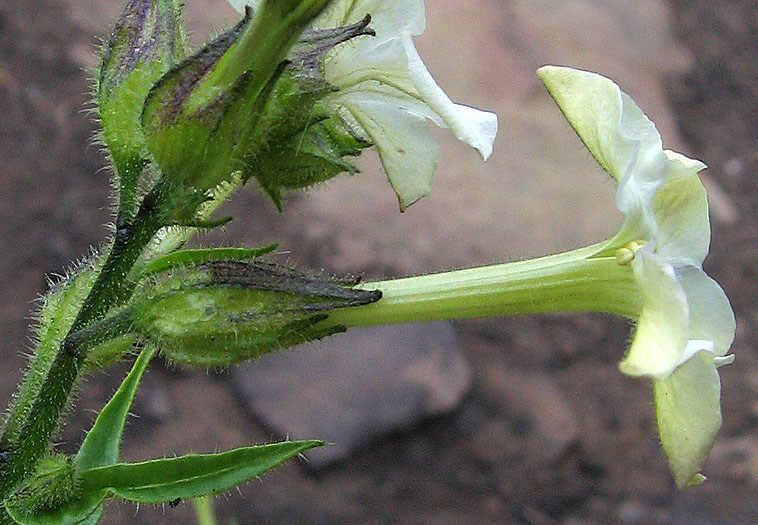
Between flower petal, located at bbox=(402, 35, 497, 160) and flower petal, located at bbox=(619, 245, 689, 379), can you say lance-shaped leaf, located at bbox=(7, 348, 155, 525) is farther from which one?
flower petal, located at bbox=(619, 245, 689, 379)

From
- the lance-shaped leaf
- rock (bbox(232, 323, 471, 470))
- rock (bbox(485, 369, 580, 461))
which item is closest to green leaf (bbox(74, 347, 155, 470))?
the lance-shaped leaf

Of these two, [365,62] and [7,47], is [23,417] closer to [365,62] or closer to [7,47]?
[365,62]

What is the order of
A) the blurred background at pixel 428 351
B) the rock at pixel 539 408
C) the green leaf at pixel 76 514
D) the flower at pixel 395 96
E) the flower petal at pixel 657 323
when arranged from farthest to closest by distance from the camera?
the rock at pixel 539 408, the blurred background at pixel 428 351, the green leaf at pixel 76 514, the flower at pixel 395 96, the flower petal at pixel 657 323

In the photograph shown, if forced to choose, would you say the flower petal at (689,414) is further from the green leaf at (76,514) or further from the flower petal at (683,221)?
the green leaf at (76,514)

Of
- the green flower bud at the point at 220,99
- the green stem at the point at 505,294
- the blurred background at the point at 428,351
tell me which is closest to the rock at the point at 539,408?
the blurred background at the point at 428,351

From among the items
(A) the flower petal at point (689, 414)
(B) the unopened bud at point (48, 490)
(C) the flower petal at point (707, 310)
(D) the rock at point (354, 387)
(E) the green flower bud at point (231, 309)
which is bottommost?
(D) the rock at point (354, 387)

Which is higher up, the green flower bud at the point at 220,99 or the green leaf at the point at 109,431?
the green flower bud at the point at 220,99

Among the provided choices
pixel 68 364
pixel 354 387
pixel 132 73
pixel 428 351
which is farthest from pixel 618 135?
pixel 428 351

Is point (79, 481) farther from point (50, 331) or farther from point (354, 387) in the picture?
point (354, 387)
